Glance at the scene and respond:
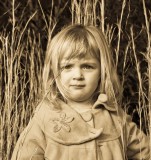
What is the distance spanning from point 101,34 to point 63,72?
0.77 feet

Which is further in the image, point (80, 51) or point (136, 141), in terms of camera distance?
point (136, 141)

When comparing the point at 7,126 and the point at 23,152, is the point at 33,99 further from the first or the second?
A: the point at 23,152

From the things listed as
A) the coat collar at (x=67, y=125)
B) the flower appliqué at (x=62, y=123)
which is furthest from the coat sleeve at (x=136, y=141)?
the flower appliqué at (x=62, y=123)

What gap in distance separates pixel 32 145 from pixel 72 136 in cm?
16

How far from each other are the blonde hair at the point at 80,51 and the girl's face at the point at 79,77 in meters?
0.02

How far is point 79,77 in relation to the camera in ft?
6.94

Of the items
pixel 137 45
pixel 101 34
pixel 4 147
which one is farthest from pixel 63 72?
pixel 137 45

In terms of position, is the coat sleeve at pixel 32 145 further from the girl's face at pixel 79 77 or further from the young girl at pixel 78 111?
the girl's face at pixel 79 77

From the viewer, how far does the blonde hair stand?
2129 mm

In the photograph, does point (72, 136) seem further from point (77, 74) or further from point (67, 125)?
point (77, 74)

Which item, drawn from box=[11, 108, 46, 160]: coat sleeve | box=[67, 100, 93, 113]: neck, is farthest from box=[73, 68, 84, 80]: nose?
box=[11, 108, 46, 160]: coat sleeve

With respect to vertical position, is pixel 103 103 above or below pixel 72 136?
above

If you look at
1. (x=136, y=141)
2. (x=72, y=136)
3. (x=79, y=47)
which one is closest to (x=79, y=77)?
(x=79, y=47)

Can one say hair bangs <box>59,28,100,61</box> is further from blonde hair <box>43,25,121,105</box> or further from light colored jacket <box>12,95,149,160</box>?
light colored jacket <box>12,95,149,160</box>
